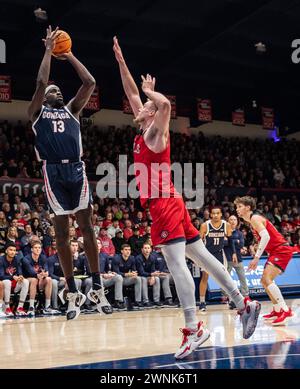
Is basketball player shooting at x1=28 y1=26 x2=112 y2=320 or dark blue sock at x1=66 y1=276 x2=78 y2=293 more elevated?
basketball player shooting at x1=28 y1=26 x2=112 y2=320

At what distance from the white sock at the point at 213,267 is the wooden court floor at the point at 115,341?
0.46 meters

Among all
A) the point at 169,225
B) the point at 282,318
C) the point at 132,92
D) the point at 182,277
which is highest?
the point at 132,92

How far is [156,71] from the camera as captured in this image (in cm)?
2070

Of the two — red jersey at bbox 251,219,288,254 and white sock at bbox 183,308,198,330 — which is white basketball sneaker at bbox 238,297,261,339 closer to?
white sock at bbox 183,308,198,330

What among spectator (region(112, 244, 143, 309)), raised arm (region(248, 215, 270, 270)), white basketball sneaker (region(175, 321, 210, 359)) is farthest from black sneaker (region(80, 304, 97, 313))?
white basketball sneaker (region(175, 321, 210, 359))

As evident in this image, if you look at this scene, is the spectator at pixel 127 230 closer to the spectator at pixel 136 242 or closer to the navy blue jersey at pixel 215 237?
the spectator at pixel 136 242

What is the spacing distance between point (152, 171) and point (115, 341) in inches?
81.2

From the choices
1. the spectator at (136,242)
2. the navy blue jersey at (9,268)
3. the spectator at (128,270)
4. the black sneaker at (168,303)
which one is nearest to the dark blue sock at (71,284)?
the navy blue jersey at (9,268)

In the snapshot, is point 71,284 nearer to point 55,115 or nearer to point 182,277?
point 182,277

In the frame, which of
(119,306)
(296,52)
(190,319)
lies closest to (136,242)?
(119,306)

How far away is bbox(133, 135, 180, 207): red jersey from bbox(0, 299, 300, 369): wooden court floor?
1.35 meters

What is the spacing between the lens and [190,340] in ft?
16.6

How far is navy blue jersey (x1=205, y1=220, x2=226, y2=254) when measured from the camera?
11.7m
